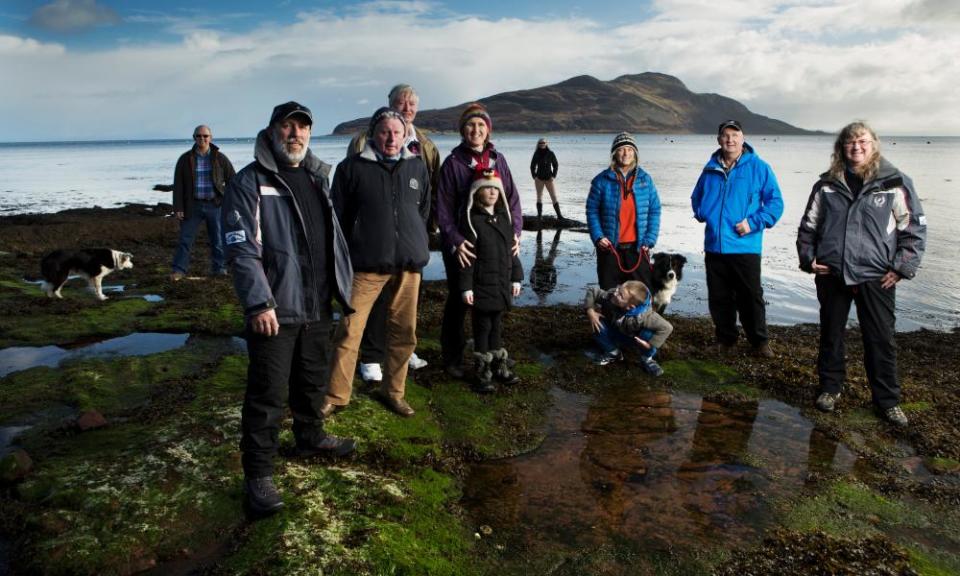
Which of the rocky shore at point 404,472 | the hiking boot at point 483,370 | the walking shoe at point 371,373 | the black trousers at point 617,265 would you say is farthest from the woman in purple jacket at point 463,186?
the black trousers at point 617,265

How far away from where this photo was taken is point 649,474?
4.80m

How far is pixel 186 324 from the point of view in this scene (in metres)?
8.45

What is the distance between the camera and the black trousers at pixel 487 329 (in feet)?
20.5

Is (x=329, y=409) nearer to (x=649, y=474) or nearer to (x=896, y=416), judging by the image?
(x=649, y=474)

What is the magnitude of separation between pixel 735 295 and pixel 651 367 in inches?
64.6

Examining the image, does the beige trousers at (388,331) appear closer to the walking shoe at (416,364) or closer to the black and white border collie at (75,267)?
the walking shoe at (416,364)

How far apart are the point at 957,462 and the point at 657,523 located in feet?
9.58

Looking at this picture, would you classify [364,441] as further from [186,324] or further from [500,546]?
[186,324]

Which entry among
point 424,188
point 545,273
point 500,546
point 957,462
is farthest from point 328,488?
point 545,273

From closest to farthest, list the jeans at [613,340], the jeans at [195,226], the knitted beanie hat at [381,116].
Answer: the knitted beanie hat at [381,116]
the jeans at [613,340]
the jeans at [195,226]

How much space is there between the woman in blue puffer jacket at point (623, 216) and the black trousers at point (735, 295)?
0.80 metres

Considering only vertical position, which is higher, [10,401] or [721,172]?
[721,172]

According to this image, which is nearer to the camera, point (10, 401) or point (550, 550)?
point (550, 550)

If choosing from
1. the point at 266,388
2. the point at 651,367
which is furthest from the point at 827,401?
the point at 266,388
